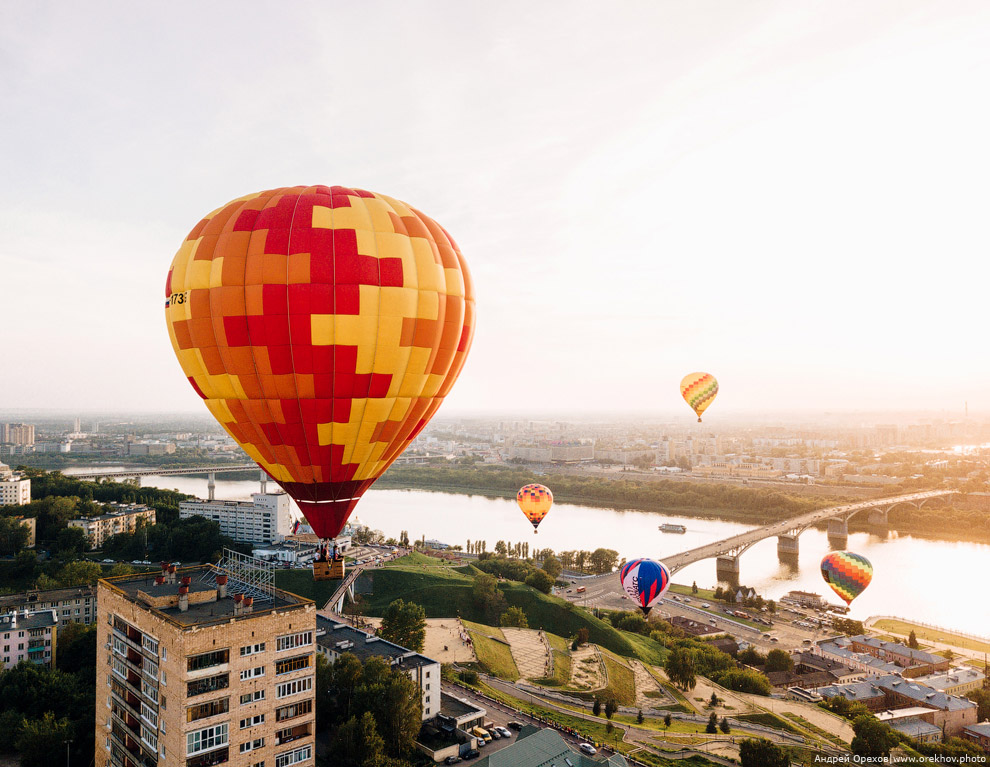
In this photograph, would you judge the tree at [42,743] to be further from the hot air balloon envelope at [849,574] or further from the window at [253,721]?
the hot air balloon envelope at [849,574]

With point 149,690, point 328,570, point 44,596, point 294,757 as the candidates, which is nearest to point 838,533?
point 294,757

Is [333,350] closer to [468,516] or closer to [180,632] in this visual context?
[180,632]

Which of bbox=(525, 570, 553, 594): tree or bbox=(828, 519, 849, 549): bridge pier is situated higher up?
bbox=(525, 570, 553, 594): tree

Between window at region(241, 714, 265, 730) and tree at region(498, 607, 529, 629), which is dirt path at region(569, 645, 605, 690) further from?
window at region(241, 714, 265, 730)

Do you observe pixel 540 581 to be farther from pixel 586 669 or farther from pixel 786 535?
pixel 786 535

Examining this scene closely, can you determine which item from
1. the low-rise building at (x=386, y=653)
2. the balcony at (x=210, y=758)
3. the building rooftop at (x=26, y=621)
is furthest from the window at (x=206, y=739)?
the building rooftop at (x=26, y=621)

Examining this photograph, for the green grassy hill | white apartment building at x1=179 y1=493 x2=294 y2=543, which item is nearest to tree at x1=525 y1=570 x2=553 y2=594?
the green grassy hill
